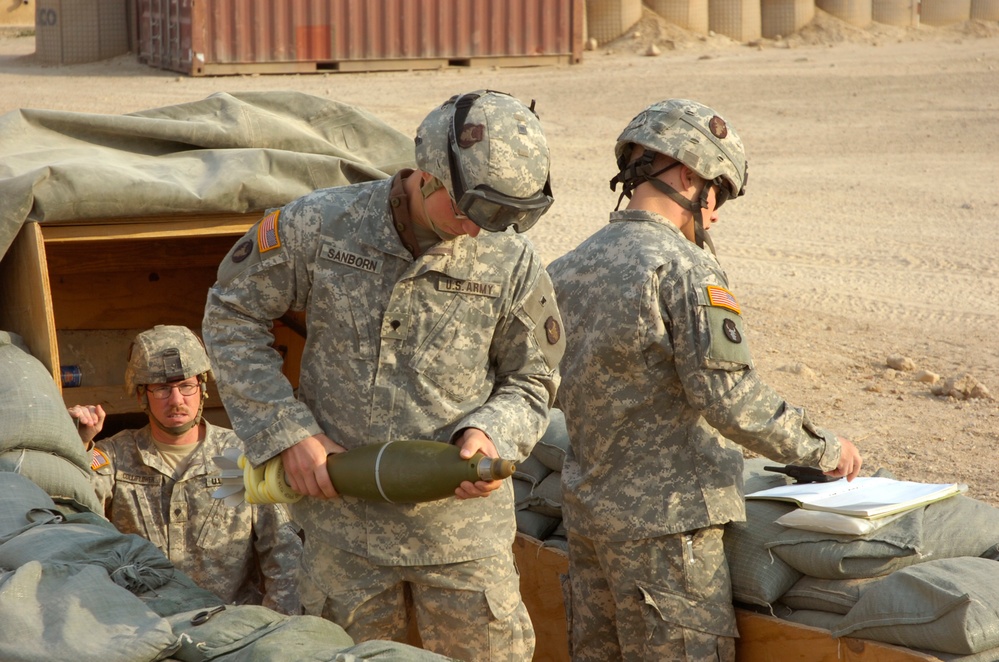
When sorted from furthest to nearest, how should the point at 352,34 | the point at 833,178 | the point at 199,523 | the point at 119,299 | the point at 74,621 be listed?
the point at 352,34 → the point at 833,178 → the point at 119,299 → the point at 199,523 → the point at 74,621

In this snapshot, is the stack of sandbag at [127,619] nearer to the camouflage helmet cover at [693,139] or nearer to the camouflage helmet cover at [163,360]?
the camouflage helmet cover at [163,360]

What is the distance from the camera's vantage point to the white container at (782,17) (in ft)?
70.5

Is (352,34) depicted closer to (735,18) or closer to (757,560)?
(735,18)

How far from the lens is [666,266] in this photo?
12.6 feet

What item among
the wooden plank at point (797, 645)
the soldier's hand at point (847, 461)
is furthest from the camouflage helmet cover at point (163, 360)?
the soldier's hand at point (847, 461)

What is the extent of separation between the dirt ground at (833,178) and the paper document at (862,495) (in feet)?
8.61

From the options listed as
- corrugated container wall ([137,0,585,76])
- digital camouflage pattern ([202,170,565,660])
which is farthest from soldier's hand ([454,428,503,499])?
corrugated container wall ([137,0,585,76])

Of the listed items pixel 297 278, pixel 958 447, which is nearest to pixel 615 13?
pixel 958 447

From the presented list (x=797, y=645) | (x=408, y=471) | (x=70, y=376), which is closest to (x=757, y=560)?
(x=797, y=645)

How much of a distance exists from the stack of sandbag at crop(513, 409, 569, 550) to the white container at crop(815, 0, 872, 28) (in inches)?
742

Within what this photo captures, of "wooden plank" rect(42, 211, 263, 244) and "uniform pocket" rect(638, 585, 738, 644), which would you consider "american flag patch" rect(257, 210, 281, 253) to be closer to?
"uniform pocket" rect(638, 585, 738, 644)

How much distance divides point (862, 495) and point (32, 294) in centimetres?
319

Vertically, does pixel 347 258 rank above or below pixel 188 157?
below

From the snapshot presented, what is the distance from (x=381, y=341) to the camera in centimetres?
342
